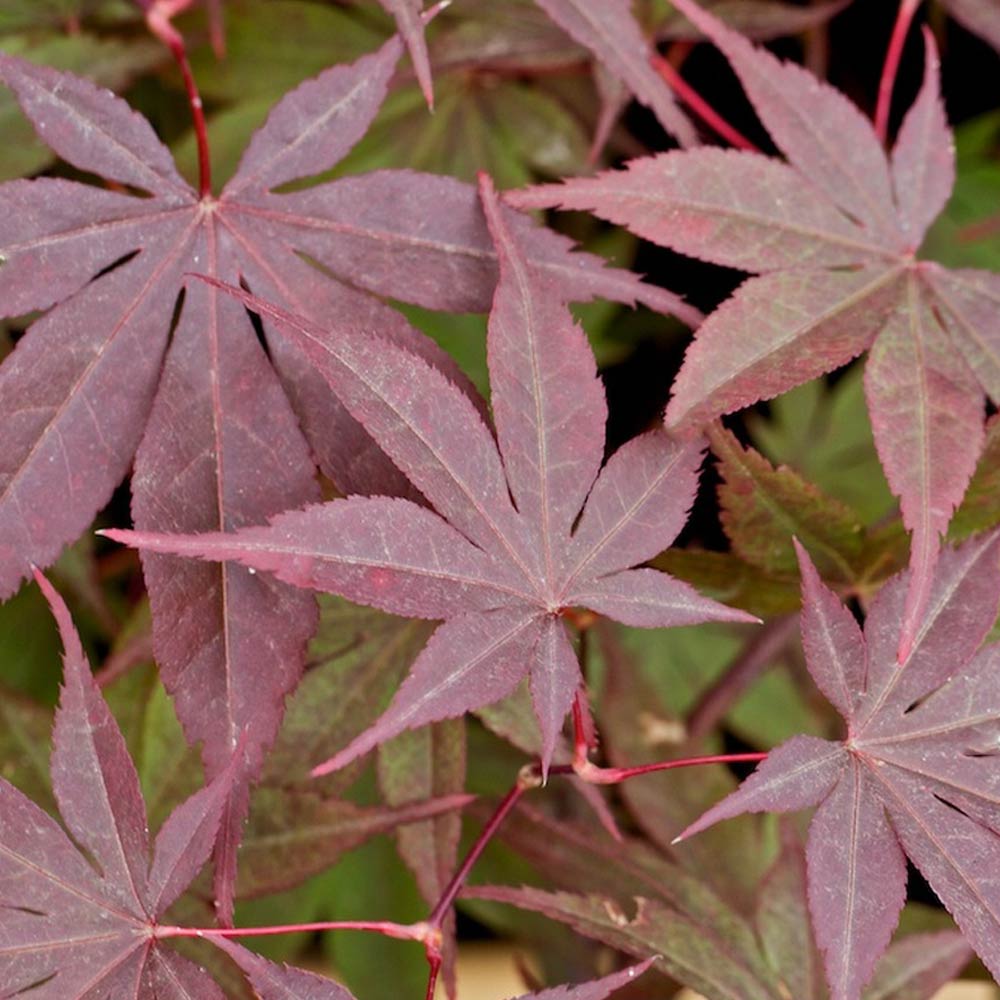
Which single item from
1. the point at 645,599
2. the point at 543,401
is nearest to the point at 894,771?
the point at 645,599

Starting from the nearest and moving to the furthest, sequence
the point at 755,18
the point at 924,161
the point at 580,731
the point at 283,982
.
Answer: the point at 283,982 < the point at 580,731 < the point at 924,161 < the point at 755,18

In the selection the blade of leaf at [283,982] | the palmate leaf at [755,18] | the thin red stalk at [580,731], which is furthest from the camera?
the palmate leaf at [755,18]

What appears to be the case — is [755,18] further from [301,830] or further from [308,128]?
[301,830]

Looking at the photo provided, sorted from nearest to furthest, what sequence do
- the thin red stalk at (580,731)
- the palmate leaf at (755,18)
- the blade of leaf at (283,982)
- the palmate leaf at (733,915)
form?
the blade of leaf at (283,982), the thin red stalk at (580,731), the palmate leaf at (733,915), the palmate leaf at (755,18)

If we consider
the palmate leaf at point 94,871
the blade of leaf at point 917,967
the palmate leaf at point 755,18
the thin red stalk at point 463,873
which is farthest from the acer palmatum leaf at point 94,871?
the palmate leaf at point 755,18

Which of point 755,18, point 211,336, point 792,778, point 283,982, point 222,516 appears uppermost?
point 755,18

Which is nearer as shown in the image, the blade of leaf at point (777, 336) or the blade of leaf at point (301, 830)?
the blade of leaf at point (777, 336)

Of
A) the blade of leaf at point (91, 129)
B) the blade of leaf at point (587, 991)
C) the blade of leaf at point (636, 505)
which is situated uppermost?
the blade of leaf at point (91, 129)

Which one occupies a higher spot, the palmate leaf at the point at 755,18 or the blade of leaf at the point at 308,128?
the palmate leaf at the point at 755,18

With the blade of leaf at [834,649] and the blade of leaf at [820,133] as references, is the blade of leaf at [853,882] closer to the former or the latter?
the blade of leaf at [834,649]
